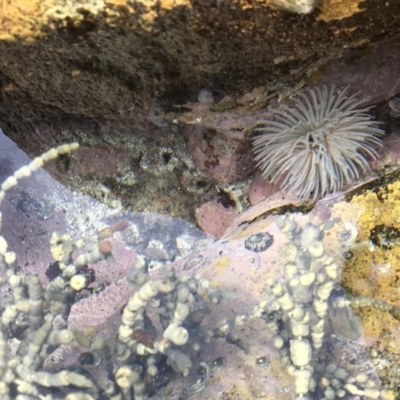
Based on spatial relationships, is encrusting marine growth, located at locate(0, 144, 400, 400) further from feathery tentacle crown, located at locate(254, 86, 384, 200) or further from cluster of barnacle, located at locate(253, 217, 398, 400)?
feathery tentacle crown, located at locate(254, 86, 384, 200)

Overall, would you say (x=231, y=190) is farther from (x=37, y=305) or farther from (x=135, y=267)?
(x=37, y=305)

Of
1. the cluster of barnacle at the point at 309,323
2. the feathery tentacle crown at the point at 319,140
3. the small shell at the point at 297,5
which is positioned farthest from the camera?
the feathery tentacle crown at the point at 319,140

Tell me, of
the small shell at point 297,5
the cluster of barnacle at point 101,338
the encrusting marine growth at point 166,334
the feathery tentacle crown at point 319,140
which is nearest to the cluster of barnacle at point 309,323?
the encrusting marine growth at point 166,334

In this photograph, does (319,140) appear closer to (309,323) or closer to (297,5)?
(309,323)

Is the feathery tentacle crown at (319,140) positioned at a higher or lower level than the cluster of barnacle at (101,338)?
higher

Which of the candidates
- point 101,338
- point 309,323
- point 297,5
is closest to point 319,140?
point 309,323

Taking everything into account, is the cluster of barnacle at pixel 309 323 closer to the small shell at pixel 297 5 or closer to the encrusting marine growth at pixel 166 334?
the encrusting marine growth at pixel 166 334
